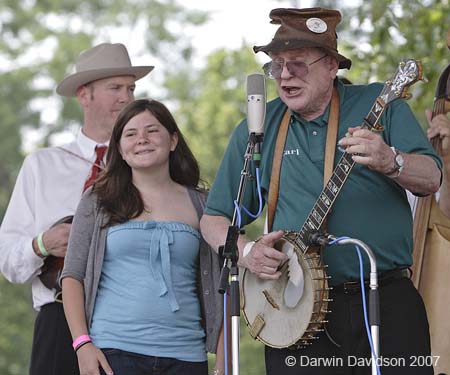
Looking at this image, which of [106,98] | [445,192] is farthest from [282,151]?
[106,98]

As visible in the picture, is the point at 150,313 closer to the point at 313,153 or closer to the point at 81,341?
Result: the point at 81,341

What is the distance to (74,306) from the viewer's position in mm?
6059

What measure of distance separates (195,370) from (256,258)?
2.79ft

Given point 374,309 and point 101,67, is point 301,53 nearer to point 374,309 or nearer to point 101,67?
point 374,309

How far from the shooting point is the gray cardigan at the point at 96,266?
6072 millimetres

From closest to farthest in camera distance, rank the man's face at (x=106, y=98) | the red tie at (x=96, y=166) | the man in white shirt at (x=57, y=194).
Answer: the man in white shirt at (x=57, y=194) < the red tie at (x=96, y=166) < the man's face at (x=106, y=98)

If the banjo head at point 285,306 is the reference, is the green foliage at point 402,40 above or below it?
above

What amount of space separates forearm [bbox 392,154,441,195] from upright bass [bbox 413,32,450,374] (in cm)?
105

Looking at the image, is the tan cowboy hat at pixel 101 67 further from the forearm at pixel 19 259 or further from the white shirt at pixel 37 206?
the forearm at pixel 19 259

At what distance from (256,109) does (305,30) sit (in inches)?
21.1

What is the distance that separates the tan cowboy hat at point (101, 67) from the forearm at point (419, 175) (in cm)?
261

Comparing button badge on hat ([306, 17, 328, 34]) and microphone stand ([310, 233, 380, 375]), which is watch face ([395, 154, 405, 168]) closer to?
microphone stand ([310, 233, 380, 375])

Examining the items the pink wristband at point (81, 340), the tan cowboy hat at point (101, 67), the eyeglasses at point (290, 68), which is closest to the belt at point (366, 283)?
the eyeglasses at point (290, 68)

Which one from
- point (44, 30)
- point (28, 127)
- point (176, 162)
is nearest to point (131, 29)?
point (44, 30)
